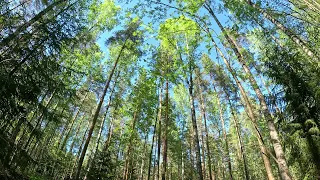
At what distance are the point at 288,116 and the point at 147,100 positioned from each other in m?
9.67

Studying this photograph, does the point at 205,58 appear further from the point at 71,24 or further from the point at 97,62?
the point at 71,24

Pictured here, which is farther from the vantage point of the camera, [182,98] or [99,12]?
[182,98]

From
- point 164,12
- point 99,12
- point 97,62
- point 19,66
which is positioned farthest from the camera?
point 97,62

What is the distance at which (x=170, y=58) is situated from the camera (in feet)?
56.5

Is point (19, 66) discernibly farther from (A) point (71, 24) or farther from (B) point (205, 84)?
(B) point (205, 84)

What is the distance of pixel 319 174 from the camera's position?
8.22 metres

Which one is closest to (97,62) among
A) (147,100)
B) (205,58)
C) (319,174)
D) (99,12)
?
(99,12)

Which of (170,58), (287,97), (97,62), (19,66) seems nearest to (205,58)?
(170,58)

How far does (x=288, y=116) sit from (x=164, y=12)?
24.0ft

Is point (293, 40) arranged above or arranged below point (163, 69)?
below

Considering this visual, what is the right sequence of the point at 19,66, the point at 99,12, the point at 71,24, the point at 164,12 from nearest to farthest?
the point at 19,66, the point at 71,24, the point at 164,12, the point at 99,12

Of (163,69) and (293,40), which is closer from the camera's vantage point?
(293,40)

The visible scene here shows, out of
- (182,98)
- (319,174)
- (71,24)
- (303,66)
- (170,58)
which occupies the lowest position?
(319,174)

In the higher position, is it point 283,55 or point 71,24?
point 283,55
